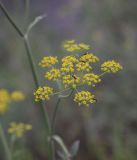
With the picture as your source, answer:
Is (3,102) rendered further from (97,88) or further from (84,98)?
(97,88)

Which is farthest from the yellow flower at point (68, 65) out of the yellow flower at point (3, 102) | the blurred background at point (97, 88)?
the blurred background at point (97, 88)

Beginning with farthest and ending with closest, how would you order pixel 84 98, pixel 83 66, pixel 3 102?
pixel 3 102, pixel 83 66, pixel 84 98

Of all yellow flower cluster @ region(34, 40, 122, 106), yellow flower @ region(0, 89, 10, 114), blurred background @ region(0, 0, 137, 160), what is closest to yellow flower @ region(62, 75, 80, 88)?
yellow flower cluster @ region(34, 40, 122, 106)

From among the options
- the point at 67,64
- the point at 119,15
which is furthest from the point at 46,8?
the point at 67,64

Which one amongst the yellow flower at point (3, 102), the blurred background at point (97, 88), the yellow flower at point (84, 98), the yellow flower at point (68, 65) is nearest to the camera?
the yellow flower at point (84, 98)

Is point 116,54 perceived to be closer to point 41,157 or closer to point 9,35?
point 41,157

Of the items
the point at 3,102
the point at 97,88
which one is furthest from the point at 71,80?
the point at 97,88

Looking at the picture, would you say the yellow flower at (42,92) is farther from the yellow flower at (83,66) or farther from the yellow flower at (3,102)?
the yellow flower at (3,102)

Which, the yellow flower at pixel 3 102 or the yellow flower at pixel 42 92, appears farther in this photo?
the yellow flower at pixel 3 102
